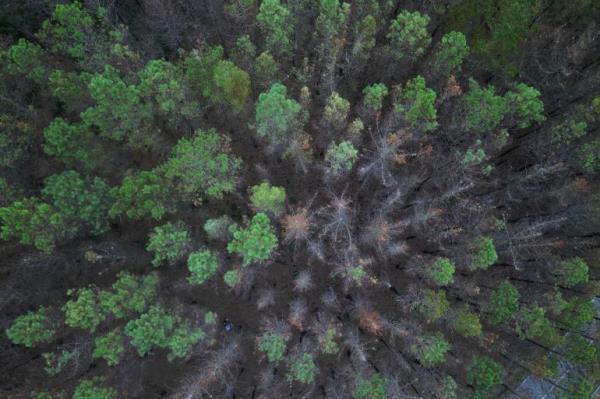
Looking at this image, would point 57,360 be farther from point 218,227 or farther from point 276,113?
point 276,113

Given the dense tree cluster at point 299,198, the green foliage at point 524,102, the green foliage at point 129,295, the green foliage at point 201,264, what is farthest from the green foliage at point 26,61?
the green foliage at point 524,102

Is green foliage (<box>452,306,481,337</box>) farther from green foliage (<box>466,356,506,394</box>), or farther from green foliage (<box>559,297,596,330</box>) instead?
green foliage (<box>559,297,596,330</box>)

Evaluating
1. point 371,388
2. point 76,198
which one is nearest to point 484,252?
point 371,388

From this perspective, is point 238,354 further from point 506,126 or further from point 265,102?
point 506,126

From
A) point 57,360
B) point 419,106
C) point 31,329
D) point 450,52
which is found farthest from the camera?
point 450,52

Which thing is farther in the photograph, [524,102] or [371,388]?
[524,102]

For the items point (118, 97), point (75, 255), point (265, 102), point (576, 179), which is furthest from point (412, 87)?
point (75, 255)
